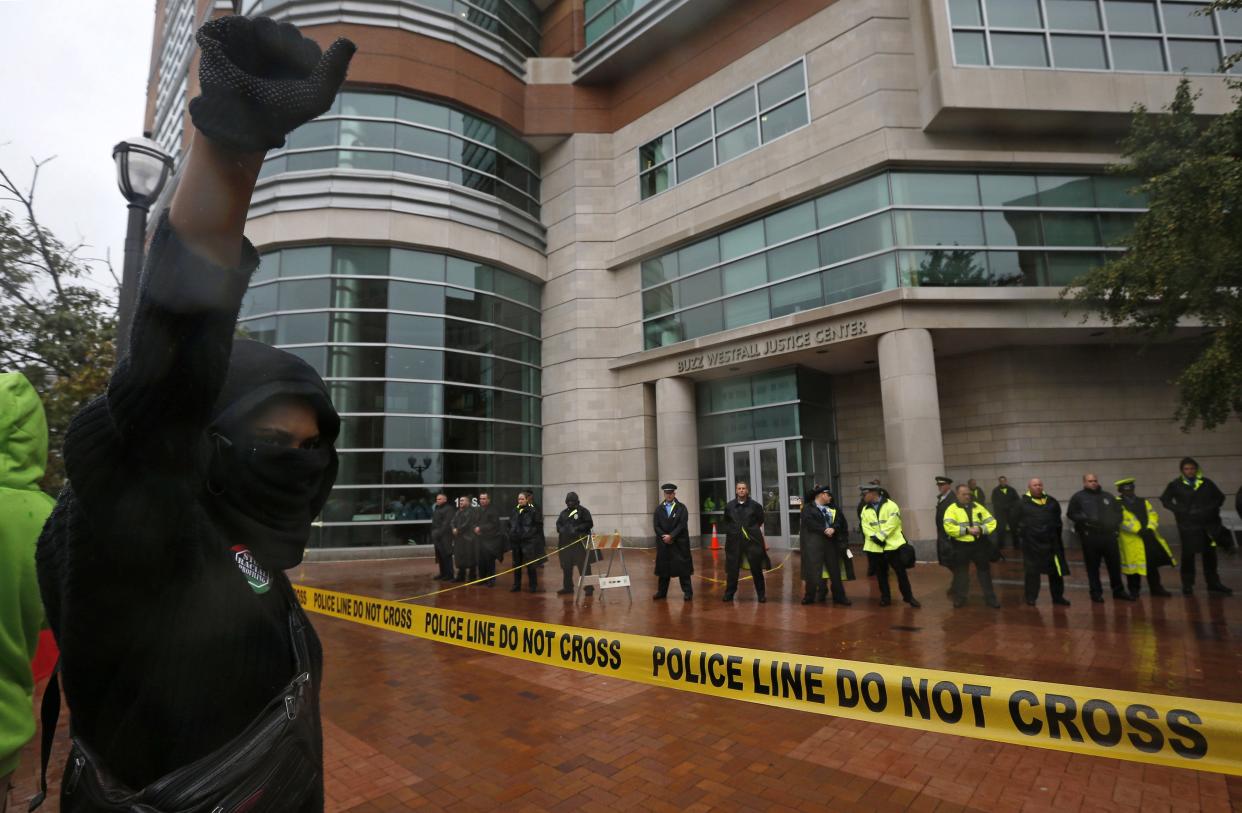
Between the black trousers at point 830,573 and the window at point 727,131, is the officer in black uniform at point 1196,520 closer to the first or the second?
the black trousers at point 830,573

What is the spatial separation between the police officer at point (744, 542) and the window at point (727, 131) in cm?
1164

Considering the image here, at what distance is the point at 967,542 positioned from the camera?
879 centimetres

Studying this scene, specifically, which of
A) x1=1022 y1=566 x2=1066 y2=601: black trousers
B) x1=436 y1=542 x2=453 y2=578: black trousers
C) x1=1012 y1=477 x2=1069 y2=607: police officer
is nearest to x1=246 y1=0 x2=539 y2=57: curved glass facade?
x1=436 y1=542 x2=453 y2=578: black trousers

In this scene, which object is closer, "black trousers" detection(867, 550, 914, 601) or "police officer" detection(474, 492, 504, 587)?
"black trousers" detection(867, 550, 914, 601)

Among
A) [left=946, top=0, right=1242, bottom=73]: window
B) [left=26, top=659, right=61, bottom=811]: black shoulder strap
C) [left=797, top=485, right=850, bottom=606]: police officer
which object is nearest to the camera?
[left=26, top=659, right=61, bottom=811]: black shoulder strap

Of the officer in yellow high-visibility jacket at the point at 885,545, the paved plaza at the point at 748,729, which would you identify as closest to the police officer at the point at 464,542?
the paved plaza at the point at 748,729

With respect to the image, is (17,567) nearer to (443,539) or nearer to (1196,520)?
(443,539)

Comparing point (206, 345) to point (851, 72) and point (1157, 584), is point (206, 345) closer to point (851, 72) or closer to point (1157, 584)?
point (1157, 584)

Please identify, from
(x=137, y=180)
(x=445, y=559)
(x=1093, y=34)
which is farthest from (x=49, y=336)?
(x=1093, y=34)

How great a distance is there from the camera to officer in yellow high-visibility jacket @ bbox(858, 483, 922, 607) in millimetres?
8820

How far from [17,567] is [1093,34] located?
20804mm

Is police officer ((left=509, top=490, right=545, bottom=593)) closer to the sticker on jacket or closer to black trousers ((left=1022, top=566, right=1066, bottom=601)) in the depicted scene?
black trousers ((left=1022, top=566, right=1066, bottom=601))

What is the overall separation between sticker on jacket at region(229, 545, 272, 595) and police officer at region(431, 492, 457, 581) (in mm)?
12216

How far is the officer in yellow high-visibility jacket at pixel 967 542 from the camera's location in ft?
28.4
